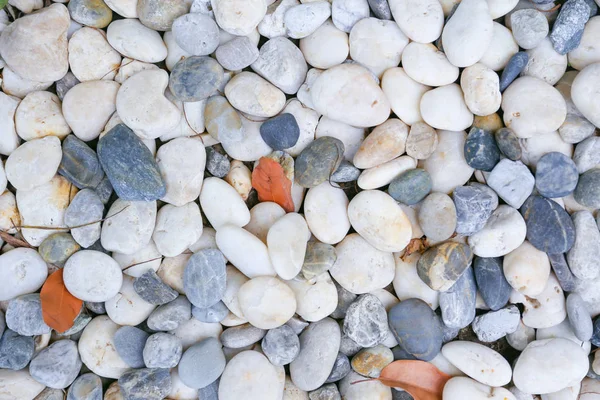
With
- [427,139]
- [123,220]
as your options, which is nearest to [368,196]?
[427,139]

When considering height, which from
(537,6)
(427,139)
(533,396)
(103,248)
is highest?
(537,6)

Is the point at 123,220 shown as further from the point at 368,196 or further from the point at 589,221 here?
the point at 589,221

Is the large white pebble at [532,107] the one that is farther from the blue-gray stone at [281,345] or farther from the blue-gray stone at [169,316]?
the blue-gray stone at [169,316]

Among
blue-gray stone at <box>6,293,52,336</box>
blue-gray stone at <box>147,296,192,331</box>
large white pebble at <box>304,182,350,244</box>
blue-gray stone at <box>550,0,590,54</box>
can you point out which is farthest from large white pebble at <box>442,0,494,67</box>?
blue-gray stone at <box>6,293,52,336</box>

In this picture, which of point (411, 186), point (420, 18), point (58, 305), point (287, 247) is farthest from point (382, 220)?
point (58, 305)

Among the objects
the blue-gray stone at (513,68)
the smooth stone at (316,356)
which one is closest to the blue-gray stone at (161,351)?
the smooth stone at (316,356)
